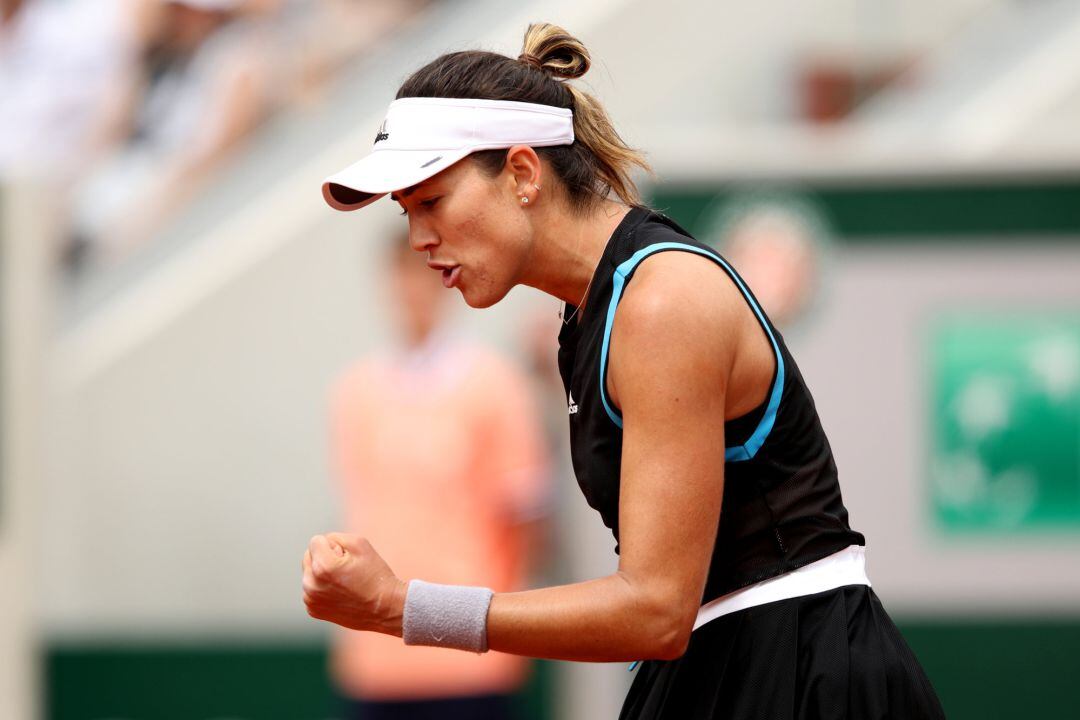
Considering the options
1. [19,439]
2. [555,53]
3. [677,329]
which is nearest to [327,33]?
[19,439]

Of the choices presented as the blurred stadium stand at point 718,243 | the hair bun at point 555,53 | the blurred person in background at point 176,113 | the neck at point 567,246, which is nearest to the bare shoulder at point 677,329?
the neck at point 567,246

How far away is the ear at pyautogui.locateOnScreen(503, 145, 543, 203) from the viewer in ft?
8.64

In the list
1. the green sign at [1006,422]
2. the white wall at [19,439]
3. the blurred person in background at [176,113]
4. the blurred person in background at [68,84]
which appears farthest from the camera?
the blurred person in background at [68,84]

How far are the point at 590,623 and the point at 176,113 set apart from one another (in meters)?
6.09

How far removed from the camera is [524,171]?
265 centimetres

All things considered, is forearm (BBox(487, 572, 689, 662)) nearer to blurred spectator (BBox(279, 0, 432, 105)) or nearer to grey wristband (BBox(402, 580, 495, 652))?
grey wristband (BBox(402, 580, 495, 652))

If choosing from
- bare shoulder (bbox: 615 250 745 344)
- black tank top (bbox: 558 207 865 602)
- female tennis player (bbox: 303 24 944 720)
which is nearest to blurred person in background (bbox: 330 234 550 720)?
female tennis player (bbox: 303 24 944 720)

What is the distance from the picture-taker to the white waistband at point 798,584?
→ 2676 mm

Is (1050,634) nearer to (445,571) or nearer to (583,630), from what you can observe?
(445,571)

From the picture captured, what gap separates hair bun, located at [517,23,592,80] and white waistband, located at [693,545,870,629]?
2.84ft

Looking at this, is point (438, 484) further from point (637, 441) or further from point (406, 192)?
point (637, 441)

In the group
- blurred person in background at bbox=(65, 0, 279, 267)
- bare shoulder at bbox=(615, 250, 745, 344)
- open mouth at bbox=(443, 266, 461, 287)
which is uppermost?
blurred person in background at bbox=(65, 0, 279, 267)

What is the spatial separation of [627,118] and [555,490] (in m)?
2.66

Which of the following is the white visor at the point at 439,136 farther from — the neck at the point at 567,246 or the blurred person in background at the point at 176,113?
the blurred person in background at the point at 176,113
